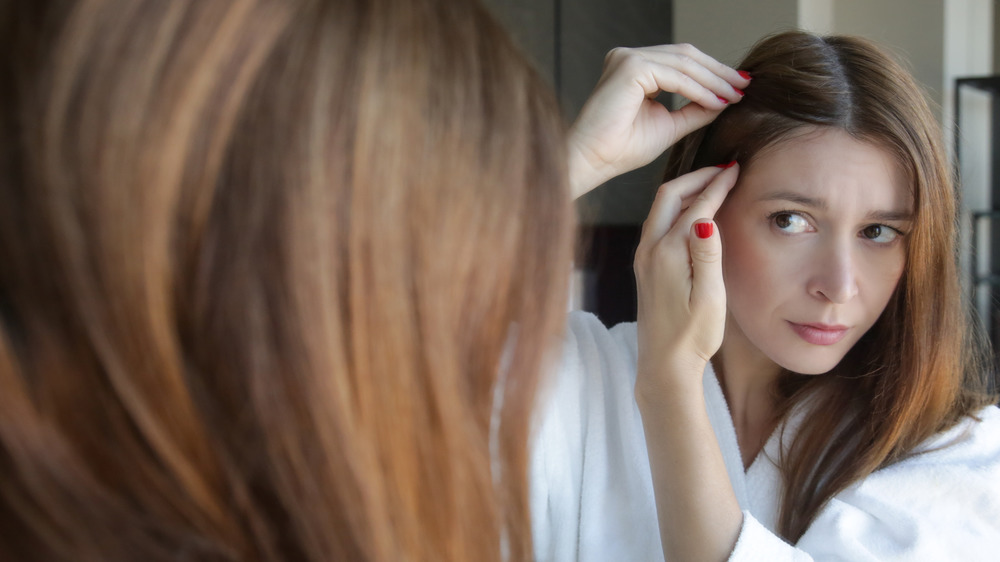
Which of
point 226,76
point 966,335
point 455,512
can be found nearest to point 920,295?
point 966,335

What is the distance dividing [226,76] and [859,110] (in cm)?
74

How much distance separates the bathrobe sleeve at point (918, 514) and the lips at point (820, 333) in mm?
150

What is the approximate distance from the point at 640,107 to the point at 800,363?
0.35m

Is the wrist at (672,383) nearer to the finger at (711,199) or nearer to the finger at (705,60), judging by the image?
the finger at (711,199)

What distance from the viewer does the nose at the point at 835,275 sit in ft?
2.62

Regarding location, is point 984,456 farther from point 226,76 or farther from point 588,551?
point 226,76

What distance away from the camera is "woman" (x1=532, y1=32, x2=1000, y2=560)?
29.4 inches

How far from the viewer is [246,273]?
0.29 meters

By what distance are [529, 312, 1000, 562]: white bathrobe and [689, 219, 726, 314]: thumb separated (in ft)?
0.68

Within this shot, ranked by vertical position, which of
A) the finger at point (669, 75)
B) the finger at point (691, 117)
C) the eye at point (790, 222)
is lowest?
the eye at point (790, 222)

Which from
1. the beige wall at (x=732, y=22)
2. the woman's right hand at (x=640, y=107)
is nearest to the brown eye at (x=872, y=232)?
the woman's right hand at (x=640, y=107)

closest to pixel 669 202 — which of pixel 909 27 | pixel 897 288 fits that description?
pixel 897 288

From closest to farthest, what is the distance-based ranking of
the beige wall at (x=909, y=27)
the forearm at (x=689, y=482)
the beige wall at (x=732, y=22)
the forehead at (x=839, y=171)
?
the forearm at (x=689, y=482), the forehead at (x=839, y=171), the beige wall at (x=732, y=22), the beige wall at (x=909, y=27)

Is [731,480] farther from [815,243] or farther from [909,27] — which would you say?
[909,27]
